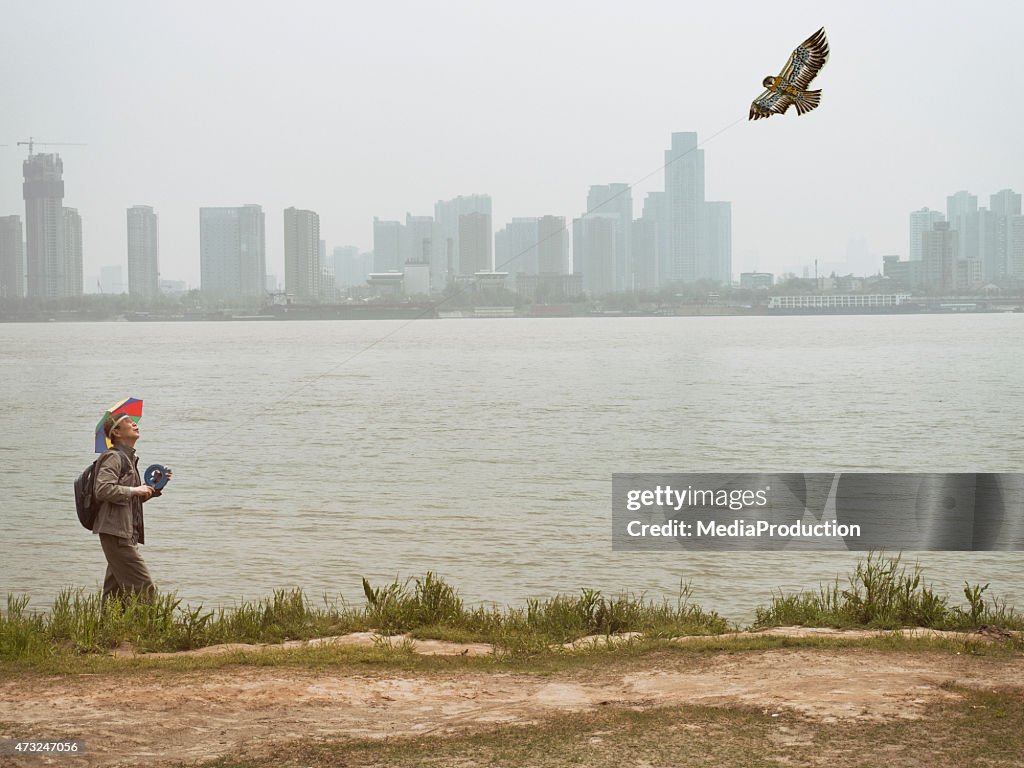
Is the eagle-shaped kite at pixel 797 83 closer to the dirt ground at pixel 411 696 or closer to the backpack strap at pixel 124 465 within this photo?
the dirt ground at pixel 411 696

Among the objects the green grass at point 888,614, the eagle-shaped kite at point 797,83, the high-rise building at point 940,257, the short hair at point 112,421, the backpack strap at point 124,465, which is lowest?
the green grass at point 888,614

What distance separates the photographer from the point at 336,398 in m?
63.2

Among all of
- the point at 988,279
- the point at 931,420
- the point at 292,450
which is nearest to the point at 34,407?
the point at 292,450

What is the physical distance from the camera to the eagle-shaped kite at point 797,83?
26.9ft

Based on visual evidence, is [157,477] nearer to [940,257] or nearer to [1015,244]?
[940,257]

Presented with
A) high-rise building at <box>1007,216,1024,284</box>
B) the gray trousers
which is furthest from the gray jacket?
high-rise building at <box>1007,216,1024,284</box>

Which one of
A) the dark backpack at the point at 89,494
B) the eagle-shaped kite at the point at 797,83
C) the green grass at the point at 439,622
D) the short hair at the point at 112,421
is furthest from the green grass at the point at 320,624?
the eagle-shaped kite at the point at 797,83

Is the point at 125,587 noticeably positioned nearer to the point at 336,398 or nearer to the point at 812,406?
the point at 812,406

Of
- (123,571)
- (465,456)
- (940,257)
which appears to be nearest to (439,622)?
(123,571)

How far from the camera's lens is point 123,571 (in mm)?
9547

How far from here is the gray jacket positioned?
29.3ft

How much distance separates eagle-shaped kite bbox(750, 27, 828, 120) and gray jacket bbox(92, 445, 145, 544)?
5.09 meters

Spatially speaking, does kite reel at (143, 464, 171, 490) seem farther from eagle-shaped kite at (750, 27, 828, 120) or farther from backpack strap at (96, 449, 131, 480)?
eagle-shaped kite at (750, 27, 828, 120)

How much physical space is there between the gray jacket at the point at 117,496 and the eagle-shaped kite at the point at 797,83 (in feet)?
16.7
